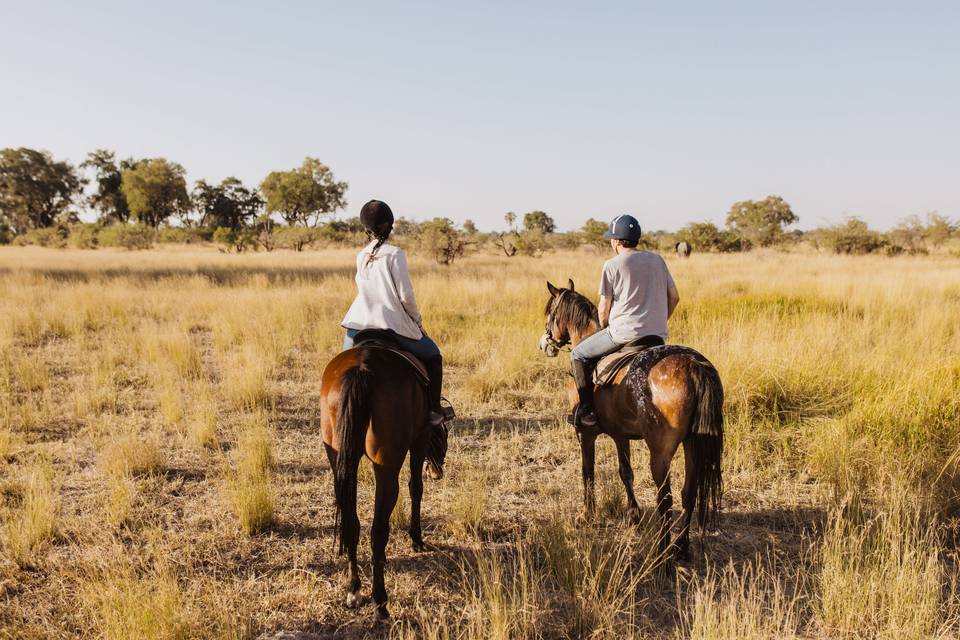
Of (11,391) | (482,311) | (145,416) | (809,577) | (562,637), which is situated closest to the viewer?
(562,637)

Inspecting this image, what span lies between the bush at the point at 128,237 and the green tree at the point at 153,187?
48.2 feet

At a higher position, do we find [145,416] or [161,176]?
[161,176]

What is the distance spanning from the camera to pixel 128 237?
39.0m

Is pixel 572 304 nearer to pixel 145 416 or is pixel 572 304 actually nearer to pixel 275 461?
pixel 275 461

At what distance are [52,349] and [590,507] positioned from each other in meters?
10.2

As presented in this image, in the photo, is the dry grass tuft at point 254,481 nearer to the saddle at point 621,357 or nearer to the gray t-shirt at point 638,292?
the saddle at point 621,357

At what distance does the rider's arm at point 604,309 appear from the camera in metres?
4.19

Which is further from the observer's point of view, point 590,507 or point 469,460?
point 469,460

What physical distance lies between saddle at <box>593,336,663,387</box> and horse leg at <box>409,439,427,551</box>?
1.50 metres

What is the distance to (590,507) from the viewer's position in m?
4.40

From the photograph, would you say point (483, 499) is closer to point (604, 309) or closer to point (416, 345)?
point (416, 345)

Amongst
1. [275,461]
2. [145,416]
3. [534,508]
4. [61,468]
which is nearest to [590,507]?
[534,508]

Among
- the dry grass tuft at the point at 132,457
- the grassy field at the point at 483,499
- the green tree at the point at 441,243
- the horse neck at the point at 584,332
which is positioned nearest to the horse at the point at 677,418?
the grassy field at the point at 483,499

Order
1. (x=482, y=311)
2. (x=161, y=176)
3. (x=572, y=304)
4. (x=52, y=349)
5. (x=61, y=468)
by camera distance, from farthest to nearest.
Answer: (x=161, y=176), (x=482, y=311), (x=52, y=349), (x=61, y=468), (x=572, y=304)
